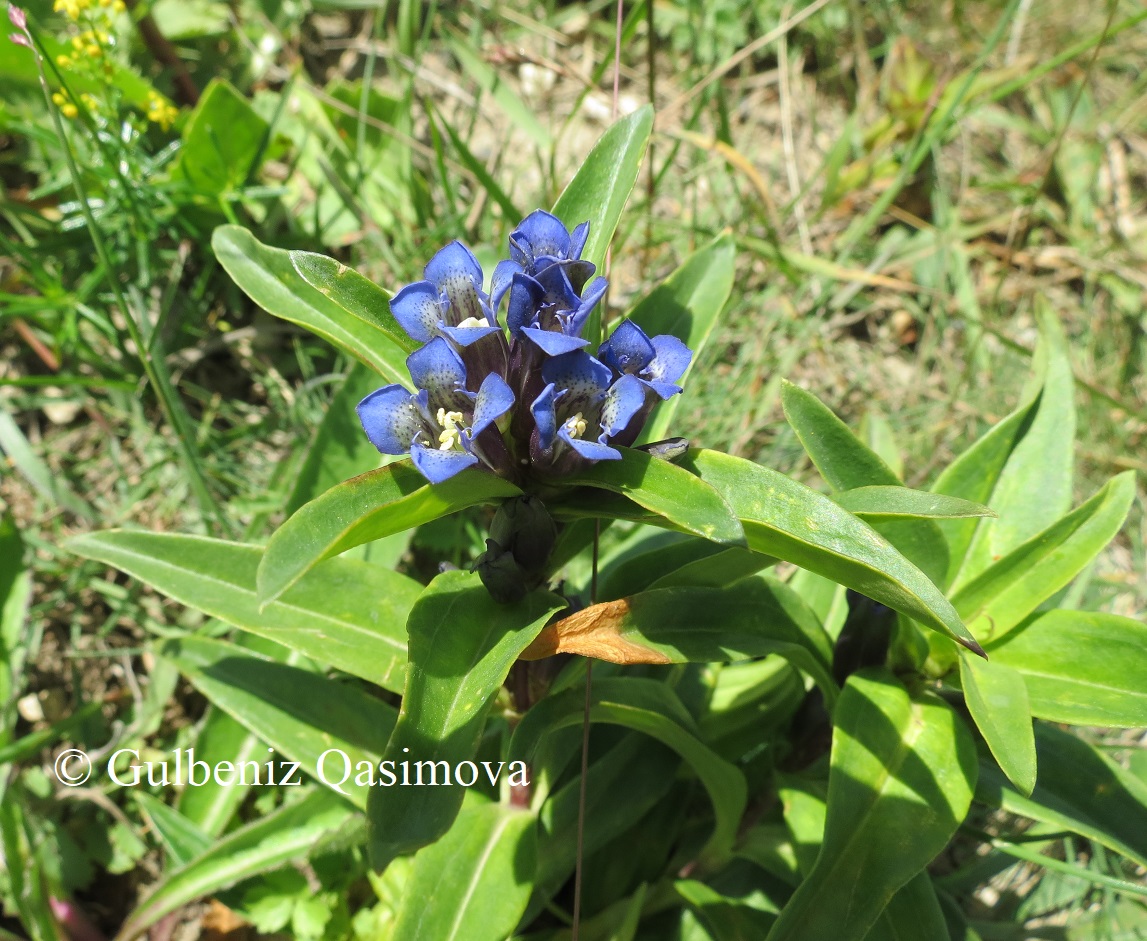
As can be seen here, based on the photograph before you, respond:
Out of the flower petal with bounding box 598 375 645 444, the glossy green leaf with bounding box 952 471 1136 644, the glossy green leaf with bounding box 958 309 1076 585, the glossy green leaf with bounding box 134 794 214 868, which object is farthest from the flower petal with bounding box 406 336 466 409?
the glossy green leaf with bounding box 134 794 214 868

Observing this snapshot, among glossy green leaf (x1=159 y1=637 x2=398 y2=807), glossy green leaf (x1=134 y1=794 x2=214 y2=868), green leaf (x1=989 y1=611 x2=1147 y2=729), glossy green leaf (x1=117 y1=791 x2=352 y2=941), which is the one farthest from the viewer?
glossy green leaf (x1=134 y1=794 x2=214 y2=868)

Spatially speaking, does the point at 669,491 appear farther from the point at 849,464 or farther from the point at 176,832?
the point at 176,832

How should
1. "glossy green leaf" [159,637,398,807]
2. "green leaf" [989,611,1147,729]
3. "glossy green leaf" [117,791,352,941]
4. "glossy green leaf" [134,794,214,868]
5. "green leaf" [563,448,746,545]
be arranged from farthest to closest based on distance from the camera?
"glossy green leaf" [134,794,214,868], "glossy green leaf" [117,791,352,941], "glossy green leaf" [159,637,398,807], "green leaf" [989,611,1147,729], "green leaf" [563,448,746,545]

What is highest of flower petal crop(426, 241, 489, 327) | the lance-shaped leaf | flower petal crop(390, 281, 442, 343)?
flower petal crop(426, 241, 489, 327)

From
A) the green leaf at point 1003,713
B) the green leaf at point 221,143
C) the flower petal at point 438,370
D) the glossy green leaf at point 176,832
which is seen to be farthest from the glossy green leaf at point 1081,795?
the green leaf at point 221,143

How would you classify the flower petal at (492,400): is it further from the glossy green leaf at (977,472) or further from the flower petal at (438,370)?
the glossy green leaf at (977,472)

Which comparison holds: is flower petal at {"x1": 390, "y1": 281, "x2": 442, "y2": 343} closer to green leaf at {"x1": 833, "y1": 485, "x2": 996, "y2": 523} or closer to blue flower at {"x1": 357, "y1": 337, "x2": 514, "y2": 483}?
blue flower at {"x1": 357, "y1": 337, "x2": 514, "y2": 483}

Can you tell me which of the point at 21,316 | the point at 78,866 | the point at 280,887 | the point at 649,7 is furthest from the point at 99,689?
the point at 649,7

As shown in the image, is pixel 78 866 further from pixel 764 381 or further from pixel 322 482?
pixel 764 381
